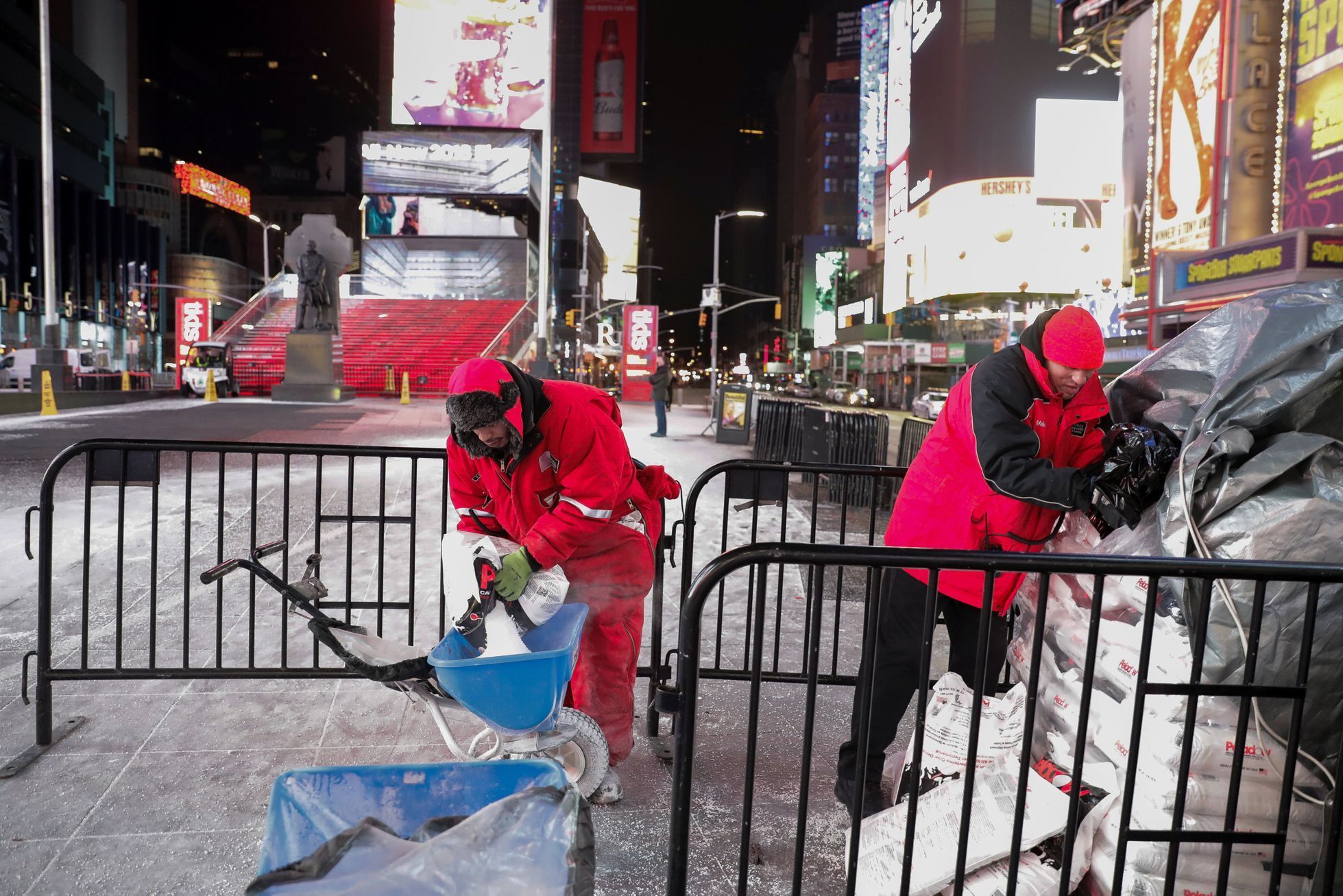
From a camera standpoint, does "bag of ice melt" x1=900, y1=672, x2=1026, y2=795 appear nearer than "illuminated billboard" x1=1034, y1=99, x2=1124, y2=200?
Yes

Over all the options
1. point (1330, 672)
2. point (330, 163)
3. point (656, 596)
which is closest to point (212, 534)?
point (656, 596)

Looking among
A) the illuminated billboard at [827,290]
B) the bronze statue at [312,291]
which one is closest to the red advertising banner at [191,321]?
the bronze statue at [312,291]

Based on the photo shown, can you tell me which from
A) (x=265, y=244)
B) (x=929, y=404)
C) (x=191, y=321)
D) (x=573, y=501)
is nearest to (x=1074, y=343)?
(x=573, y=501)

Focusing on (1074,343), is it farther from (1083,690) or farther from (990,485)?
(1083,690)

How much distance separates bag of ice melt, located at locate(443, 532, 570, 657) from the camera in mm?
2855

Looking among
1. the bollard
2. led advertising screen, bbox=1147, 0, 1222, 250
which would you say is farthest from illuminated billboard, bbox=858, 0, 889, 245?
the bollard

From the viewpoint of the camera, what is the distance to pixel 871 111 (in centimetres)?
7894

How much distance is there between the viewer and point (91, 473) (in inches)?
146

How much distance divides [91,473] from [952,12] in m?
58.2

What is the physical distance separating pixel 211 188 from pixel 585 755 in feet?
338

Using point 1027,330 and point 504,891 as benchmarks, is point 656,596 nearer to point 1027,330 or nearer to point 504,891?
point 1027,330

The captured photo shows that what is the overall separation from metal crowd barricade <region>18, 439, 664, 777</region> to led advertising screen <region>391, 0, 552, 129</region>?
155 ft

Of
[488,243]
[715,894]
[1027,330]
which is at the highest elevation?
[488,243]

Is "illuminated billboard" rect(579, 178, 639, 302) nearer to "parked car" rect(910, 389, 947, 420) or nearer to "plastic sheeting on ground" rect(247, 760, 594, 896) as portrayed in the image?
"parked car" rect(910, 389, 947, 420)
